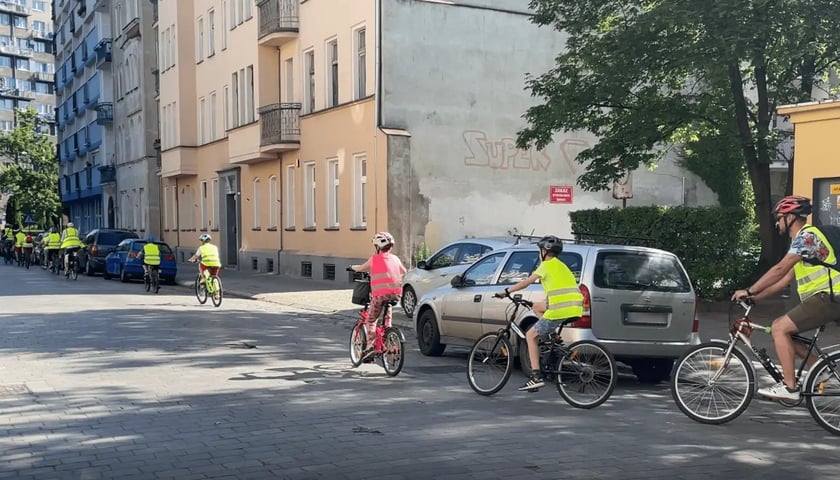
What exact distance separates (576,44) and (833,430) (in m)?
11.4

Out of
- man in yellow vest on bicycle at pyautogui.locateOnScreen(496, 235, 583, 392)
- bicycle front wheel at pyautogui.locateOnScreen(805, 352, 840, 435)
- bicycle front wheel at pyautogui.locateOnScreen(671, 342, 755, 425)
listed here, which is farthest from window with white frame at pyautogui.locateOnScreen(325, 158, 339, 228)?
bicycle front wheel at pyautogui.locateOnScreen(805, 352, 840, 435)

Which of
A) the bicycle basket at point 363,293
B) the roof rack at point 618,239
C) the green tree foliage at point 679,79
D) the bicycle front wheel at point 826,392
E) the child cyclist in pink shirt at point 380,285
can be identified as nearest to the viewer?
the bicycle front wheel at point 826,392

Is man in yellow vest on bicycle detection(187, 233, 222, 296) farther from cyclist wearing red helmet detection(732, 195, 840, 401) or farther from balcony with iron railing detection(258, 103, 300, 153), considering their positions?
cyclist wearing red helmet detection(732, 195, 840, 401)

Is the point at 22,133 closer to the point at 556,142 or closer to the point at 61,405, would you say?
the point at 556,142

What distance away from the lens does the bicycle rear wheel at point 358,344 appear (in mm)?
11297

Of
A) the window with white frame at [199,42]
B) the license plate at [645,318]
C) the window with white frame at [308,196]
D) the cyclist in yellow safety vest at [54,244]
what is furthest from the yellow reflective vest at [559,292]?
the window with white frame at [199,42]

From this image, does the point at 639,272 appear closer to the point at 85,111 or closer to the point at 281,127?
the point at 281,127

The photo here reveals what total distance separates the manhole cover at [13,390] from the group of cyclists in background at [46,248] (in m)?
23.0

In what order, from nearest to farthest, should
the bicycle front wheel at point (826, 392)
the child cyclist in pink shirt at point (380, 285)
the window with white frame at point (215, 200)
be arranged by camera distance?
the bicycle front wheel at point (826, 392) → the child cyclist in pink shirt at point (380, 285) → the window with white frame at point (215, 200)

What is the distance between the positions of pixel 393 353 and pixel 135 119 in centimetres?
4647

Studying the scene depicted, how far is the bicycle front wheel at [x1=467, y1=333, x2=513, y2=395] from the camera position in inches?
378

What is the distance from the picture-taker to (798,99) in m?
17.4

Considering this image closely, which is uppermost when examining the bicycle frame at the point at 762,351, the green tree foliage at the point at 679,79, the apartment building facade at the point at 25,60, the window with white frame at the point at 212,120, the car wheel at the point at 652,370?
the apartment building facade at the point at 25,60

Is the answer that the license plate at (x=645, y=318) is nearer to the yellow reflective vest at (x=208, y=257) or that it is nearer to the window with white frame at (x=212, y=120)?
the yellow reflective vest at (x=208, y=257)
